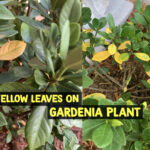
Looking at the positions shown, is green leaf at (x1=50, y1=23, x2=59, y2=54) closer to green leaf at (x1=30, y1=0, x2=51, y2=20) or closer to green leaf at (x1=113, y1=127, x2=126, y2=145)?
green leaf at (x1=30, y1=0, x2=51, y2=20)

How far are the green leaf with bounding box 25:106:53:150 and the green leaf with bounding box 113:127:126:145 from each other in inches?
6.7

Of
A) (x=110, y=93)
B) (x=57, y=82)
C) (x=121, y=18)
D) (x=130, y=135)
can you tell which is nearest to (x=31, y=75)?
(x=57, y=82)

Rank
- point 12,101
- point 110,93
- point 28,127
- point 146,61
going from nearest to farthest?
point 28,127, point 12,101, point 146,61, point 110,93

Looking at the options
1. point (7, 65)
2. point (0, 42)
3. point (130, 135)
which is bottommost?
point (130, 135)

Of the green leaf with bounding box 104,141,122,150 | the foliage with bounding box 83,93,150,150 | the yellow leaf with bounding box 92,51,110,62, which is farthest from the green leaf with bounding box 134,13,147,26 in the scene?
the green leaf with bounding box 104,141,122,150

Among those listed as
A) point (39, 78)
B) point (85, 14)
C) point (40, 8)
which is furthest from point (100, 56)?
point (39, 78)

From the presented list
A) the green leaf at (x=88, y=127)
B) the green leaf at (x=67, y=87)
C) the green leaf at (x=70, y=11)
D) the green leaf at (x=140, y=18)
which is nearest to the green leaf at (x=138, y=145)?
the green leaf at (x=88, y=127)

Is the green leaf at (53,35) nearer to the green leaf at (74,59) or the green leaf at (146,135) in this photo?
the green leaf at (74,59)

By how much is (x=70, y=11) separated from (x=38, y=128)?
0.25 m

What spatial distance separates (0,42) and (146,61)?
0.53 m

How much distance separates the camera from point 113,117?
21.5 inches

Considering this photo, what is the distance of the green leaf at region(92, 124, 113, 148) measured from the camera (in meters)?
0.49

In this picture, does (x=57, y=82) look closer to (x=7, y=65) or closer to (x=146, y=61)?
(x=7, y=65)

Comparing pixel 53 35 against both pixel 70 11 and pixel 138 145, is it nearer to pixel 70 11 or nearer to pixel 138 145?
pixel 70 11
